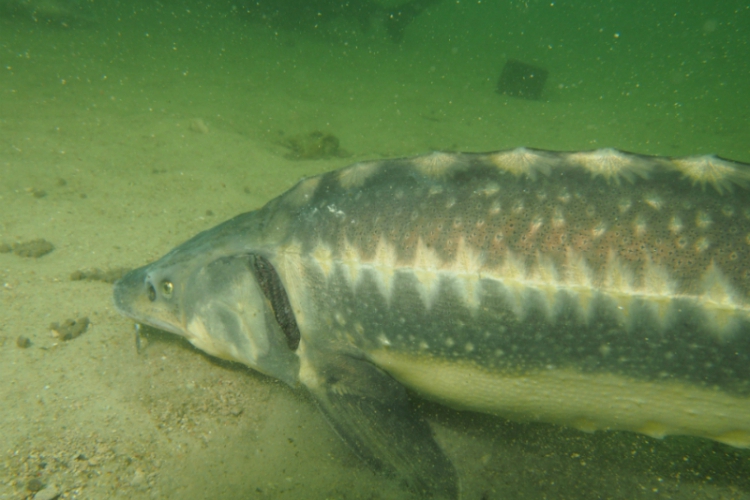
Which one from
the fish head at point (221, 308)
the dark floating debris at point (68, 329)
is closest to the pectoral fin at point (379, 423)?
the fish head at point (221, 308)

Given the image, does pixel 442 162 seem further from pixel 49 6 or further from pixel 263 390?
pixel 49 6

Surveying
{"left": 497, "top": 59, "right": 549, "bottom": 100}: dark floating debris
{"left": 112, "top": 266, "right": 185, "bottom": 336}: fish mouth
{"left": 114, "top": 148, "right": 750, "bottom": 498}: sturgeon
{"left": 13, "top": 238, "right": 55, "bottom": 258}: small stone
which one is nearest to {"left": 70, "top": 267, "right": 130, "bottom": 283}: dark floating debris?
{"left": 13, "top": 238, "right": 55, "bottom": 258}: small stone

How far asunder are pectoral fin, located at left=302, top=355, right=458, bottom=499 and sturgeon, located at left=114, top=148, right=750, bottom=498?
0.01 meters

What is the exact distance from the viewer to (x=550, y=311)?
5.99 ft

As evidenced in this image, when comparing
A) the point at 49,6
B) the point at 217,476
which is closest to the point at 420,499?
the point at 217,476

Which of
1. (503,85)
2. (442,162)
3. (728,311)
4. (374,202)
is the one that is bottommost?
(728,311)

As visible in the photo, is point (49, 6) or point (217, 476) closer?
point (217, 476)

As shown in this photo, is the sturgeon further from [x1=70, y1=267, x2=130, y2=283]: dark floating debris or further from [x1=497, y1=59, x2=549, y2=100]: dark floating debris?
[x1=497, y1=59, x2=549, y2=100]: dark floating debris

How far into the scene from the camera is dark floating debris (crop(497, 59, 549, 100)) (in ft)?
49.3

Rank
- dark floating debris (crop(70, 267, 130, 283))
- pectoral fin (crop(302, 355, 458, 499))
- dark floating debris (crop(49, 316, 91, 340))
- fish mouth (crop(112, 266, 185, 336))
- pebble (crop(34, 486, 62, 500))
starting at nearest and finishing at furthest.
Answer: pebble (crop(34, 486, 62, 500))
pectoral fin (crop(302, 355, 458, 499))
fish mouth (crop(112, 266, 185, 336))
dark floating debris (crop(49, 316, 91, 340))
dark floating debris (crop(70, 267, 130, 283))

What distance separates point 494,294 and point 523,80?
51.0ft

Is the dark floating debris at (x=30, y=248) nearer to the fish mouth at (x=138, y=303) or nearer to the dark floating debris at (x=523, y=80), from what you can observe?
the fish mouth at (x=138, y=303)

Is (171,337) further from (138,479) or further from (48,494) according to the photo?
(48,494)

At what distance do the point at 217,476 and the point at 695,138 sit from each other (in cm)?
1415
